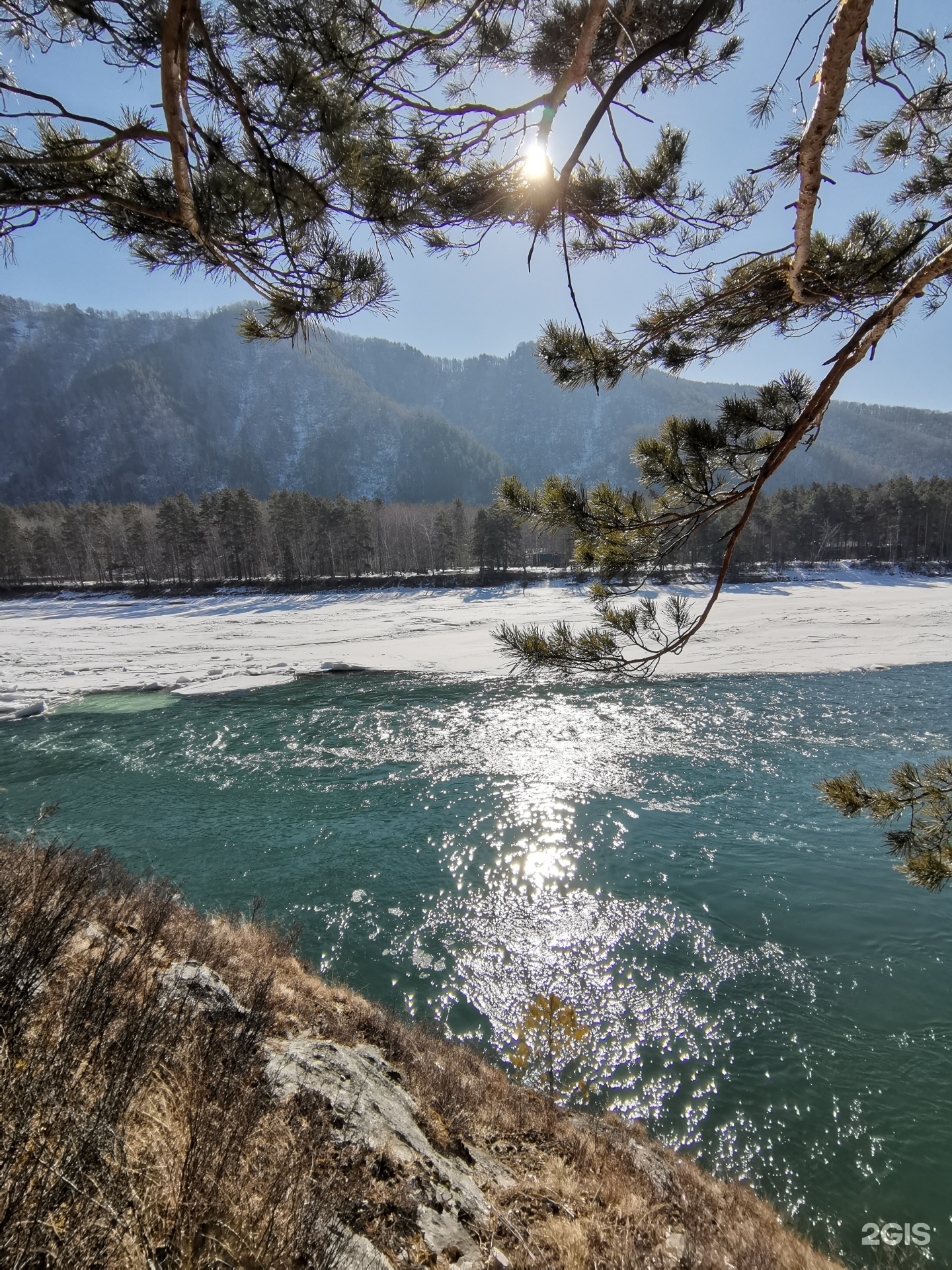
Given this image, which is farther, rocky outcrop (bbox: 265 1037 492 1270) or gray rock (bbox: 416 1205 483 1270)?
rocky outcrop (bbox: 265 1037 492 1270)

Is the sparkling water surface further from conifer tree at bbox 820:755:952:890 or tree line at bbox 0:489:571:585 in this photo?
tree line at bbox 0:489:571:585

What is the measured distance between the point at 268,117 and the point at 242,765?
1263 cm

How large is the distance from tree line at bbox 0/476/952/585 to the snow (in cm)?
1187

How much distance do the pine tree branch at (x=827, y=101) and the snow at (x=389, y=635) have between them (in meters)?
10.4

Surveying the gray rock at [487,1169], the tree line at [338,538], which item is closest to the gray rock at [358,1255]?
the gray rock at [487,1169]

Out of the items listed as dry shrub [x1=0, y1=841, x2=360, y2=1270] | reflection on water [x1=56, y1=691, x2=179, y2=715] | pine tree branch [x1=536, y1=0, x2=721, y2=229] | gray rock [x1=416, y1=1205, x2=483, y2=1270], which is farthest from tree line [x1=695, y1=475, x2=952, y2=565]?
dry shrub [x1=0, y1=841, x2=360, y2=1270]

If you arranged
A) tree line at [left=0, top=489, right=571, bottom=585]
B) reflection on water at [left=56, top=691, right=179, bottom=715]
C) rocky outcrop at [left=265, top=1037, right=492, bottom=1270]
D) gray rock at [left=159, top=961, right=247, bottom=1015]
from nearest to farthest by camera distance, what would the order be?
rocky outcrop at [left=265, top=1037, right=492, bottom=1270] < gray rock at [left=159, top=961, right=247, bottom=1015] < reflection on water at [left=56, top=691, right=179, bottom=715] < tree line at [left=0, top=489, right=571, bottom=585]

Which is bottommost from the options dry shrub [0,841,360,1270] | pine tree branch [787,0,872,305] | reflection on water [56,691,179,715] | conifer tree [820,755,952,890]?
reflection on water [56,691,179,715]

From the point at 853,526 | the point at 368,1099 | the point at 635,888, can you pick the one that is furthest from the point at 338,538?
the point at 368,1099

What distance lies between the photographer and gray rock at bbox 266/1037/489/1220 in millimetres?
3084

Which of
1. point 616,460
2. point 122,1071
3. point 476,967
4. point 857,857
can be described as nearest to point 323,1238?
point 122,1071

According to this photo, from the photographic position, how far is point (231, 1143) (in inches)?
87.4

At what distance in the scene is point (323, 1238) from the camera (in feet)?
6.47

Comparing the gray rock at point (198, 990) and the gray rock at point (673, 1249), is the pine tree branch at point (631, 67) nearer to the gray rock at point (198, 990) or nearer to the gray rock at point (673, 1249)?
the gray rock at point (198, 990)
